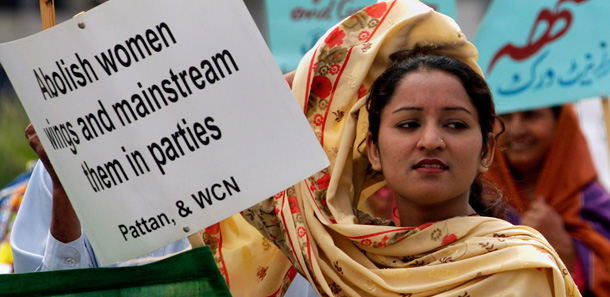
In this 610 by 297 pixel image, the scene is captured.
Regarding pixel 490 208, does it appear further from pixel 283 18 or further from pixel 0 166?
pixel 0 166

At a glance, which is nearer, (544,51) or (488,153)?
(488,153)

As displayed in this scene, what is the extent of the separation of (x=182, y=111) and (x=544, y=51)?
13.1ft

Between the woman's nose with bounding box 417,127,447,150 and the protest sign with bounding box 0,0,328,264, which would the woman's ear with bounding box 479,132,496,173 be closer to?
the woman's nose with bounding box 417,127,447,150

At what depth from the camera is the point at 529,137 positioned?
5680 millimetres

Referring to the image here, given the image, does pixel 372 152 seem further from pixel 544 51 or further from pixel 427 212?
pixel 544 51

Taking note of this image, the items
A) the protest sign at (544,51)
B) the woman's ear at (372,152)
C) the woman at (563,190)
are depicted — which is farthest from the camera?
the protest sign at (544,51)

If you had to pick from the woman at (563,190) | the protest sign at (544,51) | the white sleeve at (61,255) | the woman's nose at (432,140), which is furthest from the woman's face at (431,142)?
the protest sign at (544,51)

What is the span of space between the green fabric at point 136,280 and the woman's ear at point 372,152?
679 millimetres

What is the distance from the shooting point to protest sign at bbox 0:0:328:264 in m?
2.32

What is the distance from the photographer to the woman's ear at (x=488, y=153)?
284cm

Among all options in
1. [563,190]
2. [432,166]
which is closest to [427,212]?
[432,166]

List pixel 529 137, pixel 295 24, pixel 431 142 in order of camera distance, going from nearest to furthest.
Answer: pixel 431 142 → pixel 529 137 → pixel 295 24

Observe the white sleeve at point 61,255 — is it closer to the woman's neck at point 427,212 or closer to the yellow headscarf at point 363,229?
the yellow headscarf at point 363,229

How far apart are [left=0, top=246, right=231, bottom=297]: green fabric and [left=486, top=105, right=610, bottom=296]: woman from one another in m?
3.05
